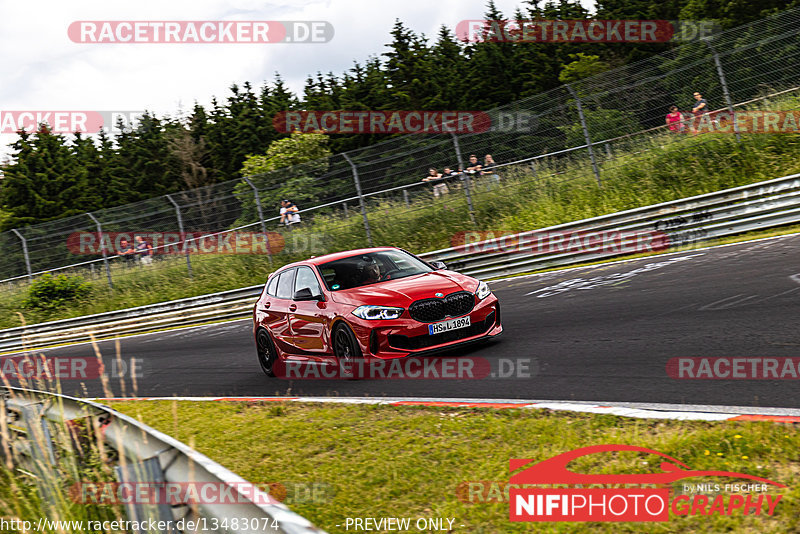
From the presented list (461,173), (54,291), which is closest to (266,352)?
(461,173)

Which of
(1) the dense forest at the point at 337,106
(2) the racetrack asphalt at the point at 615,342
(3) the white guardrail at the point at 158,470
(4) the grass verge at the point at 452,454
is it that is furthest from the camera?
(1) the dense forest at the point at 337,106

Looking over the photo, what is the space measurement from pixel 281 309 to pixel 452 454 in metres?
5.54

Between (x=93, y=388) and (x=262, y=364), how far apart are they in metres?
3.62

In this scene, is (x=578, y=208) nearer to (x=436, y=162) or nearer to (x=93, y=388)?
(x=436, y=162)

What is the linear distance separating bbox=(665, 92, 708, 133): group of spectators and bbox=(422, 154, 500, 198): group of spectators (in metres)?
3.92

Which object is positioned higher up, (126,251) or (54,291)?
(126,251)

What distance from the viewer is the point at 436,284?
926 cm

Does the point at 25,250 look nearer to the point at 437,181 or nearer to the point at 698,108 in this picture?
the point at 437,181

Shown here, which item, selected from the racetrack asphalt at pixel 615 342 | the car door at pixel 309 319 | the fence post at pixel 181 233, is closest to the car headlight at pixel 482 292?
the racetrack asphalt at pixel 615 342

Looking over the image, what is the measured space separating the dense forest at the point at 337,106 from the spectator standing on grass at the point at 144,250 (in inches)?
1543

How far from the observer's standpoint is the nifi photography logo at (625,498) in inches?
148

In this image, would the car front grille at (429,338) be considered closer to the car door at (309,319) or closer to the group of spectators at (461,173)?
the car door at (309,319)

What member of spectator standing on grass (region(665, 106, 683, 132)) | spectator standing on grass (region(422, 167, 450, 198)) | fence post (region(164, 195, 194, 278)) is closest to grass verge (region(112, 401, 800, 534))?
spectator standing on grass (region(665, 106, 683, 132))

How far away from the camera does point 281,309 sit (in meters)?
10.5
